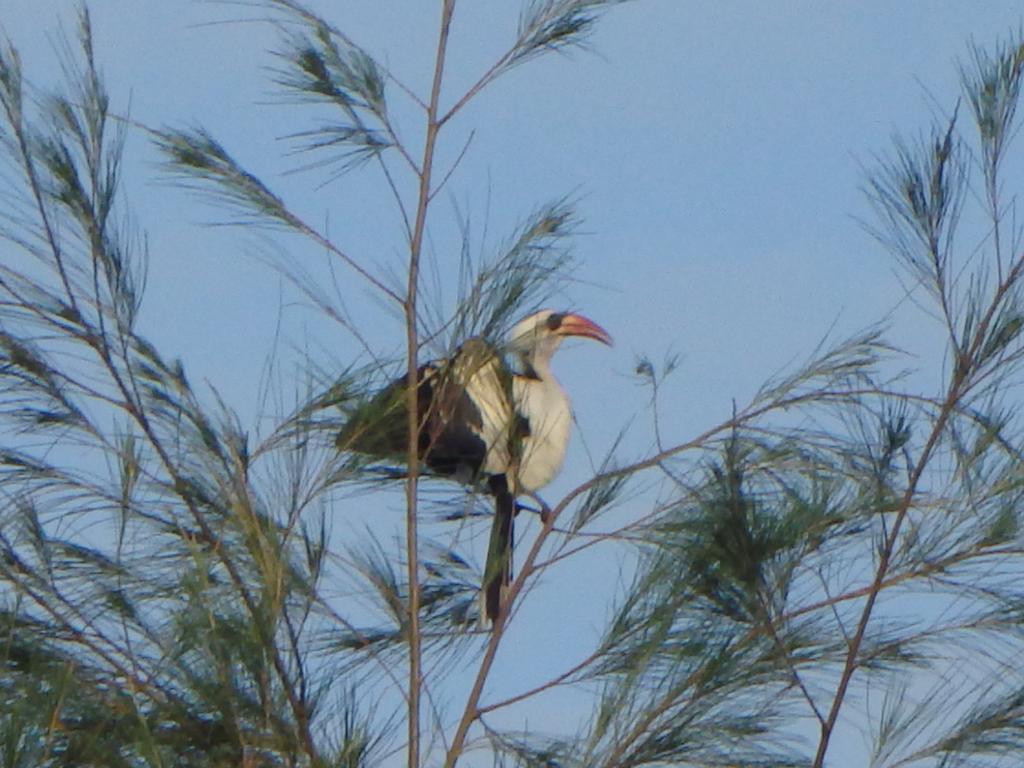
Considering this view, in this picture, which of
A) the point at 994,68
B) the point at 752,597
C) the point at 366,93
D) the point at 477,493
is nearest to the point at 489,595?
the point at 477,493

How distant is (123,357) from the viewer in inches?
137

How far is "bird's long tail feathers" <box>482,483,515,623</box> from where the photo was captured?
3.72m

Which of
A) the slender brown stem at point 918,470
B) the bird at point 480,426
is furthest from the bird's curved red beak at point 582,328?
the slender brown stem at point 918,470

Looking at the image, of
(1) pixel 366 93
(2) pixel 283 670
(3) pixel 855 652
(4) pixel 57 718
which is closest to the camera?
(4) pixel 57 718

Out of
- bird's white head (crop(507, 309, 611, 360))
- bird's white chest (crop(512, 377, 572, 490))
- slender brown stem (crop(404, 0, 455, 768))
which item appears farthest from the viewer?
bird's white head (crop(507, 309, 611, 360))

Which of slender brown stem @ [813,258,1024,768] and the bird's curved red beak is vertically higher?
the bird's curved red beak

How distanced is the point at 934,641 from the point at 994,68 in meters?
0.93

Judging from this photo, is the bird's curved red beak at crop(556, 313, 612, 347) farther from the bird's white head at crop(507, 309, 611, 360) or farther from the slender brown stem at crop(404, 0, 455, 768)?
the slender brown stem at crop(404, 0, 455, 768)

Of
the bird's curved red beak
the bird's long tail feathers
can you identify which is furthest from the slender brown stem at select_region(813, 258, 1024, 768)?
the bird's curved red beak

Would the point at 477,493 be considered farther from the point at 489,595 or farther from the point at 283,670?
the point at 283,670

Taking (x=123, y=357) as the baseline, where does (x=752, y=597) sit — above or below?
below

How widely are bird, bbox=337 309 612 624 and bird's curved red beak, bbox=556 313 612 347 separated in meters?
0.83

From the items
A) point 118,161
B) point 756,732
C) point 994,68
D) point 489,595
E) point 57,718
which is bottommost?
point 57,718

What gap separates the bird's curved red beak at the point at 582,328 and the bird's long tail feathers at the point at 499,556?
3.60ft
